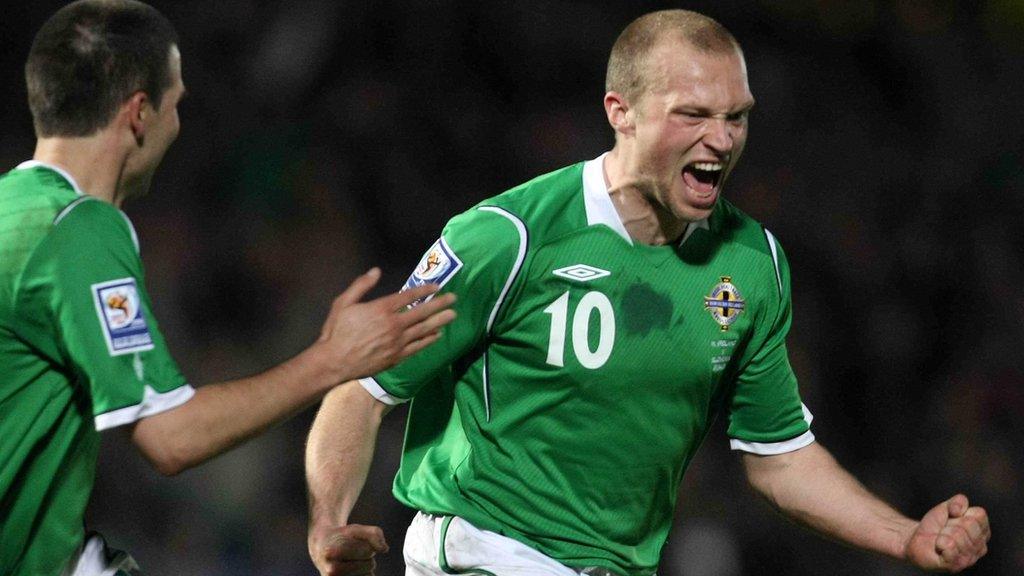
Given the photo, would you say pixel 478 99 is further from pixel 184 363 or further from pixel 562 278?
pixel 562 278

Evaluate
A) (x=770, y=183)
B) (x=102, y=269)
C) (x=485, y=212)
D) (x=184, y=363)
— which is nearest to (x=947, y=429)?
(x=770, y=183)

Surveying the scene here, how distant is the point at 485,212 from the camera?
3752mm

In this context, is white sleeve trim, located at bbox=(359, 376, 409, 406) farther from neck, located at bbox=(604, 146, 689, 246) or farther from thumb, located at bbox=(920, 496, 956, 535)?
thumb, located at bbox=(920, 496, 956, 535)

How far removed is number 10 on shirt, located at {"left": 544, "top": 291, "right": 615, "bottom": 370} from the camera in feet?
12.3

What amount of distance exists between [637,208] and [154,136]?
4.28 feet

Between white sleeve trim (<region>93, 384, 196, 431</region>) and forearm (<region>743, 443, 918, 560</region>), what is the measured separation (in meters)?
1.83

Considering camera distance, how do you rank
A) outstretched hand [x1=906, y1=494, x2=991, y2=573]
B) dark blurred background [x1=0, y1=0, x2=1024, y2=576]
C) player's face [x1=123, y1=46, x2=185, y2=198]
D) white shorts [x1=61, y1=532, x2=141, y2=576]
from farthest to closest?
dark blurred background [x1=0, y1=0, x2=1024, y2=576] → outstretched hand [x1=906, y1=494, x2=991, y2=573] → white shorts [x1=61, y1=532, x2=141, y2=576] → player's face [x1=123, y1=46, x2=185, y2=198]

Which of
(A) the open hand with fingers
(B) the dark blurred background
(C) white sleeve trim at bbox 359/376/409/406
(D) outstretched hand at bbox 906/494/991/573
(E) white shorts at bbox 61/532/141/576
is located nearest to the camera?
(A) the open hand with fingers

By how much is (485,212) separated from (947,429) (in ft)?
13.0

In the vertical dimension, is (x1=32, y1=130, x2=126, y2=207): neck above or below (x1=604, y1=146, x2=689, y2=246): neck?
above

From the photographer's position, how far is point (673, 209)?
148 inches

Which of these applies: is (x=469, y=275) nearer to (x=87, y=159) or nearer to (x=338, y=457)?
(x=338, y=457)

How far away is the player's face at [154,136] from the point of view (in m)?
3.05

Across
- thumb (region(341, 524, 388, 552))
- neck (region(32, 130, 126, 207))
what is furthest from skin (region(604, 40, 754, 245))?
neck (region(32, 130, 126, 207))
